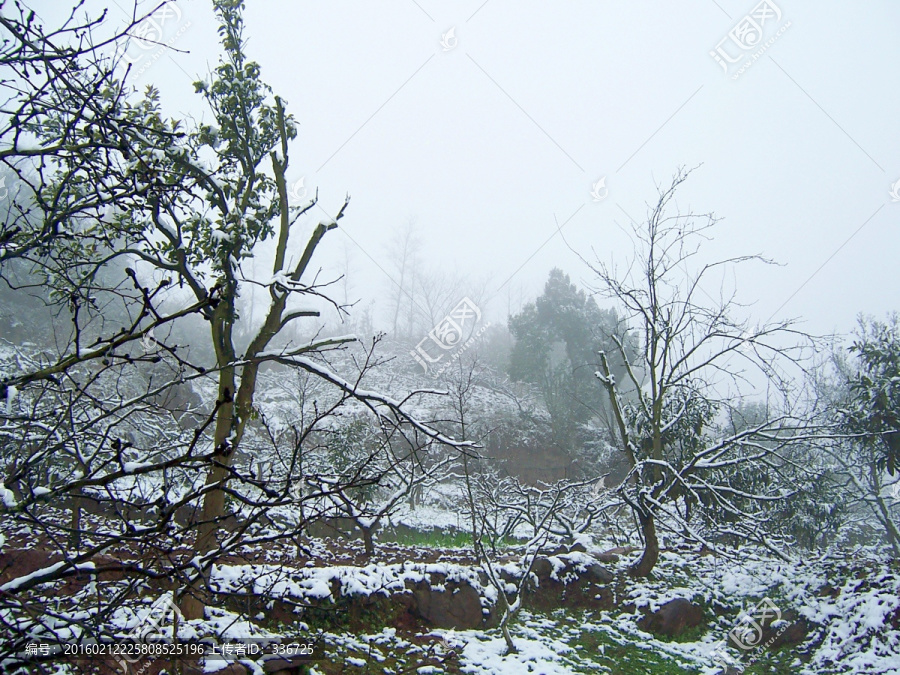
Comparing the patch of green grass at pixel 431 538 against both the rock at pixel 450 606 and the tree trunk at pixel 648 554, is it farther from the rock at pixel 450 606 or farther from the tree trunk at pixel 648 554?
the rock at pixel 450 606

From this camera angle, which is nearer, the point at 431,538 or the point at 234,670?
the point at 234,670

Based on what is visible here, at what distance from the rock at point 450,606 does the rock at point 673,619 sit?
2.77 metres

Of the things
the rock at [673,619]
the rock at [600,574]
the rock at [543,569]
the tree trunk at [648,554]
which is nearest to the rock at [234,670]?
the rock at [543,569]

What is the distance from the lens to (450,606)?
24.8 ft

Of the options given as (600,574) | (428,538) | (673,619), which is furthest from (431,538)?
(673,619)

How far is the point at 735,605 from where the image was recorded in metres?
8.74

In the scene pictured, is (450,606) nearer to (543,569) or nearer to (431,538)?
(543,569)

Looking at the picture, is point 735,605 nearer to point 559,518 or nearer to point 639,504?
point 639,504

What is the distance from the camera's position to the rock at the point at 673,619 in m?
7.94

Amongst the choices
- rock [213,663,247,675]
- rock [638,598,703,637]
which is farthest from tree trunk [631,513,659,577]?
rock [213,663,247,675]

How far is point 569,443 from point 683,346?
42.4ft

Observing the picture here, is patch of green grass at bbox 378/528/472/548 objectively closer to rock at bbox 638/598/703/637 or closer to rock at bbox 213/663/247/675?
rock at bbox 638/598/703/637

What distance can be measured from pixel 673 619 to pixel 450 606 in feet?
11.9

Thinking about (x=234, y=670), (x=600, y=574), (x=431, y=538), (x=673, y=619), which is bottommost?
(x=673, y=619)
